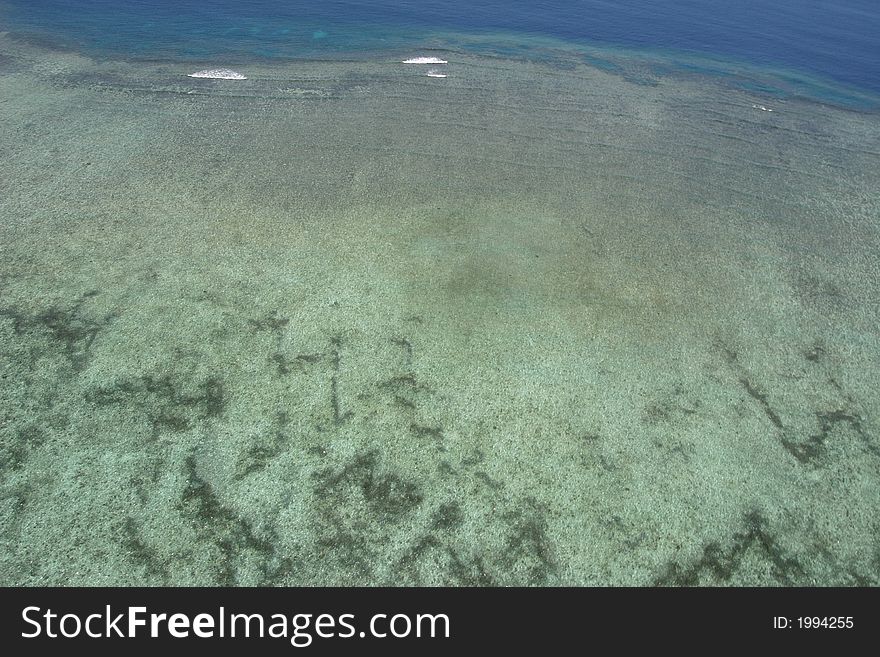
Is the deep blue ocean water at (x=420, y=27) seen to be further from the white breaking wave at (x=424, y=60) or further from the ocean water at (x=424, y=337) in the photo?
the ocean water at (x=424, y=337)

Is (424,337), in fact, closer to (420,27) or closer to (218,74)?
(218,74)

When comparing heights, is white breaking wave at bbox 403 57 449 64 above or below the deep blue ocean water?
below

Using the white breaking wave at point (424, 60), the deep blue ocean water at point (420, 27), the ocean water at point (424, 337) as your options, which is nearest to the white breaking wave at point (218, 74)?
the ocean water at point (424, 337)

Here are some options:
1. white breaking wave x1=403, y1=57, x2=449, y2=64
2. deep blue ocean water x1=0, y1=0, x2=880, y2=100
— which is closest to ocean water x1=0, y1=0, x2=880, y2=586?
white breaking wave x1=403, y1=57, x2=449, y2=64

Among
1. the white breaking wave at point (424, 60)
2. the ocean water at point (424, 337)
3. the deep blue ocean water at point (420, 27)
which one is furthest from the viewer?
the deep blue ocean water at point (420, 27)

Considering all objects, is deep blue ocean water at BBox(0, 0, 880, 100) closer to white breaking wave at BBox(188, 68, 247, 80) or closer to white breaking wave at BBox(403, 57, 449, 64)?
white breaking wave at BBox(188, 68, 247, 80)

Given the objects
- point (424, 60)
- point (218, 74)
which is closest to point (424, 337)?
point (218, 74)
